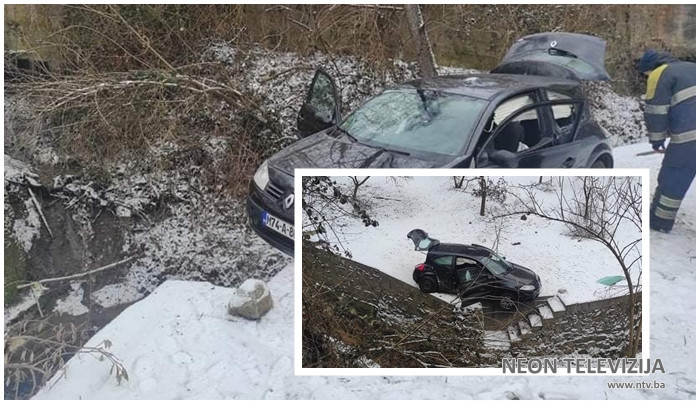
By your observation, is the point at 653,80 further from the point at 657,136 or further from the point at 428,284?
the point at 428,284

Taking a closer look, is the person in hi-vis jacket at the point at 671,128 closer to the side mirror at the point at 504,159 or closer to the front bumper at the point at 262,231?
the side mirror at the point at 504,159

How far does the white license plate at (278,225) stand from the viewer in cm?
301

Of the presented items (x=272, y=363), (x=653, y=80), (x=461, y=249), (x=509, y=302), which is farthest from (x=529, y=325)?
(x=653, y=80)

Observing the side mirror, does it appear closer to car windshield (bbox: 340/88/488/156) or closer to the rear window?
car windshield (bbox: 340/88/488/156)

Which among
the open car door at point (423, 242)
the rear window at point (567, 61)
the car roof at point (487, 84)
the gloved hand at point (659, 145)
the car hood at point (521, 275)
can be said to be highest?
the rear window at point (567, 61)

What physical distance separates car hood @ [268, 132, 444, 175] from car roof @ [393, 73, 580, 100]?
0.61m

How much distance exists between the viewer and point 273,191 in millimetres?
3111

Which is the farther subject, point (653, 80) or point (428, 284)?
point (653, 80)

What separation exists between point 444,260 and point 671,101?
5.89 ft

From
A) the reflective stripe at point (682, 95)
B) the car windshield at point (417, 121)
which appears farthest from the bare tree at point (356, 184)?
the reflective stripe at point (682, 95)

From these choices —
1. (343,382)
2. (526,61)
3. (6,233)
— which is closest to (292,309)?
(343,382)

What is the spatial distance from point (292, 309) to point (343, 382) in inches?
21.4

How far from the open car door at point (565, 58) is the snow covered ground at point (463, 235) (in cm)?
105

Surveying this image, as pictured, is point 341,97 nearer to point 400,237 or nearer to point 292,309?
point 400,237
